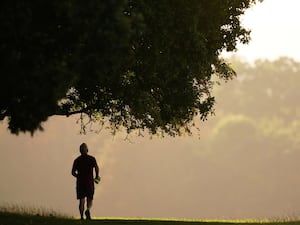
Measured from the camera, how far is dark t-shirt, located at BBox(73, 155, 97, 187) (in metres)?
20.4

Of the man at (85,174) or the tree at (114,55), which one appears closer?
the tree at (114,55)

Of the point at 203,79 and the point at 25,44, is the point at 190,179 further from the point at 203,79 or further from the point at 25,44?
the point at 25,44

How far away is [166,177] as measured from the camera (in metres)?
106

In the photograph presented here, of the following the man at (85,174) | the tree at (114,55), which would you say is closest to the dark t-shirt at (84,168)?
the man at (85,174)

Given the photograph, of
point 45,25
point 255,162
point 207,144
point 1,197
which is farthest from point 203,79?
point 1,197

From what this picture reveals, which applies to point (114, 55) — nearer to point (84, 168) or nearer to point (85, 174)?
point (84, 168)

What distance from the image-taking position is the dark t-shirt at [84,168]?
20406 mm

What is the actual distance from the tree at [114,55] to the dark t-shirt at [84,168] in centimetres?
180

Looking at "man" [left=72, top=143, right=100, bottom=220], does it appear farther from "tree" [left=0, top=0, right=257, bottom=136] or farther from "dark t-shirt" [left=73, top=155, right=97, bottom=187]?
"tree" [left=0, top=0, right=257, bottom=136]

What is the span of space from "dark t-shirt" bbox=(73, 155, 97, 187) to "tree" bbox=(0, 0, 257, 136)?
180 cm

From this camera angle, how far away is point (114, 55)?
14.3 metres

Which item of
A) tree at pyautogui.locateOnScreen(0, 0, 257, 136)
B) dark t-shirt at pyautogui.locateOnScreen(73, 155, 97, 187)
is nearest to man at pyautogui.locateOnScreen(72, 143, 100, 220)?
dark t-shirt at pyautogui.locateOnScreen(73, 155, 97, 187)

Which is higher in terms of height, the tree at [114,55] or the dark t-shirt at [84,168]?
the tree at [114,55]

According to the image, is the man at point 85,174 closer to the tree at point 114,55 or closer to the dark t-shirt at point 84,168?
the dark t-shirt at point 84,168
